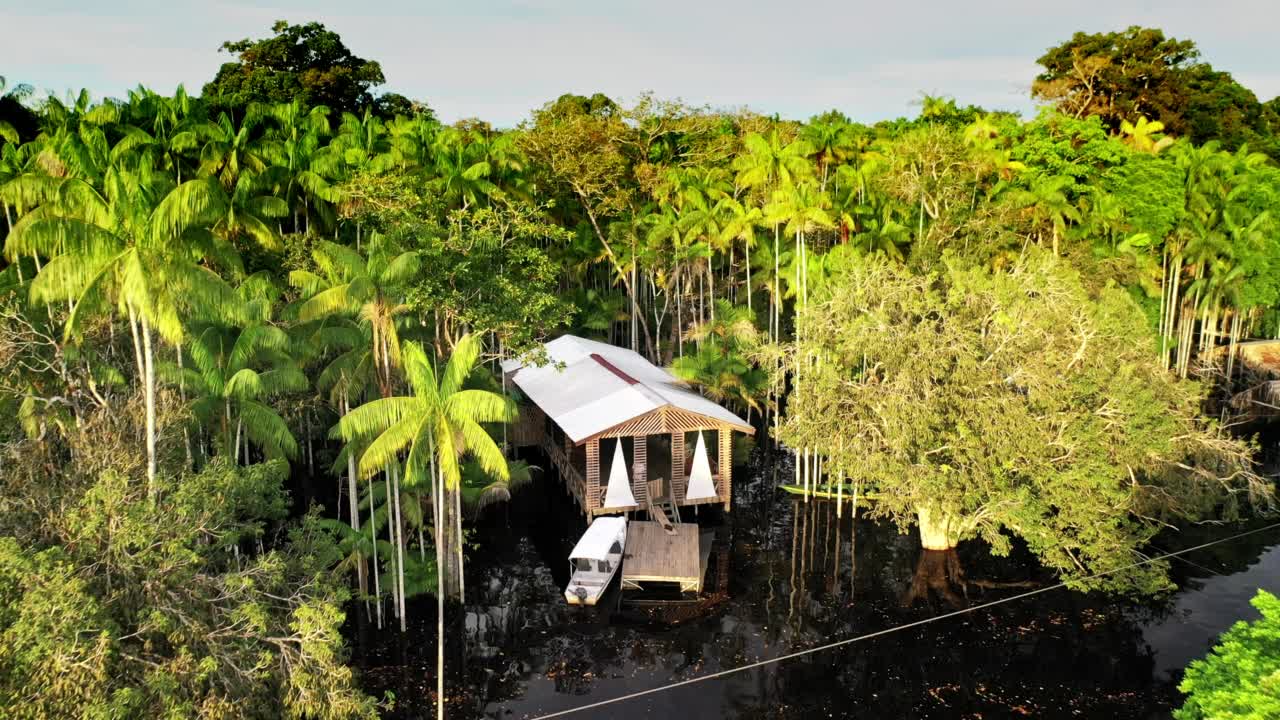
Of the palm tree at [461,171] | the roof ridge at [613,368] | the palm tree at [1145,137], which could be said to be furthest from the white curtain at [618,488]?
the palm tree at [1145,137]

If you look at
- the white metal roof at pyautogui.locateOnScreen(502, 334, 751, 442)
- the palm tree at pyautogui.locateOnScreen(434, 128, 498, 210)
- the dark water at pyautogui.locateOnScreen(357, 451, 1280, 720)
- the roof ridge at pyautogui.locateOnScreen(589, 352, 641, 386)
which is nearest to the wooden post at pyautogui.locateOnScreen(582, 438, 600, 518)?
the white metal roof at pyautogui.locateOnScreen(502, 334, 751, 442)

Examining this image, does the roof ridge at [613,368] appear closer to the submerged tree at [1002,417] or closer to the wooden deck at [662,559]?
the submerged tree at [1002,417]

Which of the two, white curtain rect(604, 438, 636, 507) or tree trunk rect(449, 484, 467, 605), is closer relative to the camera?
tree trunk rect(449, 484, 467, 605)

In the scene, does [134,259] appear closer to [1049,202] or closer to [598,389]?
[598,389]

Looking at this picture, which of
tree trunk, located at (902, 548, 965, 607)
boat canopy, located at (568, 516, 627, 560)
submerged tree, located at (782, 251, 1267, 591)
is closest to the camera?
submerged tree, located at (782, 251, 1267, 591)

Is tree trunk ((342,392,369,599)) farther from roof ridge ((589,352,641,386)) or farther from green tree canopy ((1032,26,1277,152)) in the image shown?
green tree canopy ((1032,26,1277,152))

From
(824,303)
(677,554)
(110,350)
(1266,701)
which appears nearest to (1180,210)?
(824,303)
